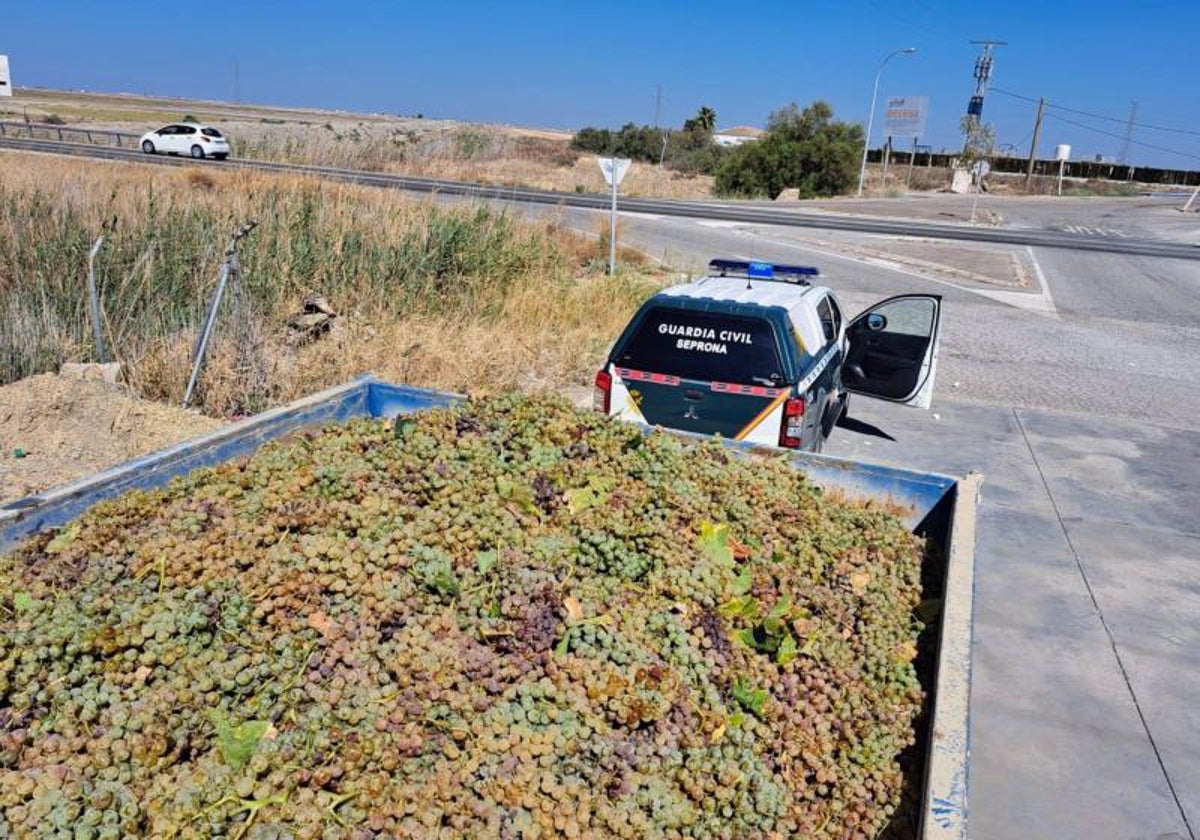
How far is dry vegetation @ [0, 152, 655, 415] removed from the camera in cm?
772

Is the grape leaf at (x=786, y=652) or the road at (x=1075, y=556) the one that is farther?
the road at (x=1075, y=556)

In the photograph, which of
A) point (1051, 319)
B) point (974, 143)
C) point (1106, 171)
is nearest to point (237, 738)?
point (1051, 319)

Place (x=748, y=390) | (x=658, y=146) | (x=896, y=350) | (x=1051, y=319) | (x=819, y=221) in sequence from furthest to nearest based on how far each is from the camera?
(x=658, y=146) → (x=819, y=221) → (x=1051, y=319) → (x=896, y=350) → (x=748, y=390)

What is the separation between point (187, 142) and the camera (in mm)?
38406

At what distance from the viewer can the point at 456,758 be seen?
7.98 ft

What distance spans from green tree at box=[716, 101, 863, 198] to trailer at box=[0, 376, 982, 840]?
50.5 m

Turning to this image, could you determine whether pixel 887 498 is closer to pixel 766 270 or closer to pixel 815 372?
pixel 815 372

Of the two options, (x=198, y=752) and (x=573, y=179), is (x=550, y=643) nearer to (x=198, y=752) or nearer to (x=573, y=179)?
(x=198, y=752)

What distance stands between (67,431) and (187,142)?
124ft

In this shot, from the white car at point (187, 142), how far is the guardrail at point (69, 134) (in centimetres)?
249

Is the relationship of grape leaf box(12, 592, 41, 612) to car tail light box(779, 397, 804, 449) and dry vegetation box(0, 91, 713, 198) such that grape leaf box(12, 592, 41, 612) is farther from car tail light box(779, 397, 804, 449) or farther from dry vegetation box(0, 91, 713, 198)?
dry vegetation box(0, 91, 713, 198)

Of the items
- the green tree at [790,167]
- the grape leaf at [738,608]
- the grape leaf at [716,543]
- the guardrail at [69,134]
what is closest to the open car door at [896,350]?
the grape leaf at [716,543]

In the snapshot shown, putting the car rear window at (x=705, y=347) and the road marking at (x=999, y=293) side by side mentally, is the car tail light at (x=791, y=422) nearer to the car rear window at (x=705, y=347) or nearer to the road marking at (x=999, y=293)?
the car rear window at (x=705, y=347)

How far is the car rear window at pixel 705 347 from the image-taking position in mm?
6098
